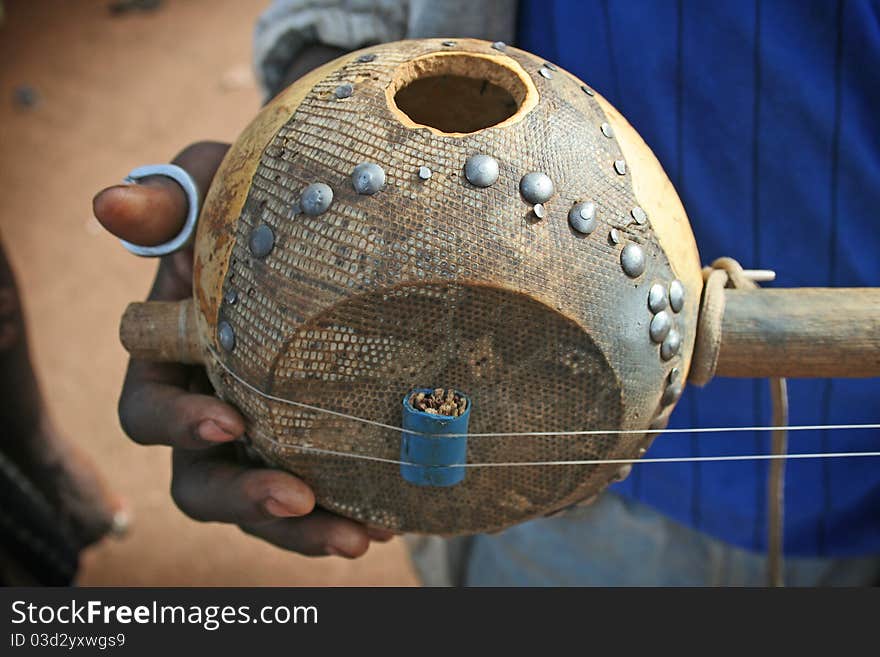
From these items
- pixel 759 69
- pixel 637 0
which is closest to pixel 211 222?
pixel 637 0

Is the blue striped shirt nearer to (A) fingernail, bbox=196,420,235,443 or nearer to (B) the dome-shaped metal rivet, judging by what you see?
(B) the dome-shaped metal rivet

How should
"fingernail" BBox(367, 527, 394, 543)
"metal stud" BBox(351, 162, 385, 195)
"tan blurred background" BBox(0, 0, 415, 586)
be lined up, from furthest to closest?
"tan blurred background" BBox(0, 0, 415, 586)
"fingernail" BBox(367, 527, 394, 543)
"metal stud" BBox(351, 162, 385, 195)

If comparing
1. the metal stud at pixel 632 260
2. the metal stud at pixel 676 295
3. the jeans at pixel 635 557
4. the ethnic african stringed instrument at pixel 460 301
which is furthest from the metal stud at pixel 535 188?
the jeans at pixel 635 557

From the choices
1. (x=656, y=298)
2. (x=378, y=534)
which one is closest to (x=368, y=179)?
(x=656, y=298)

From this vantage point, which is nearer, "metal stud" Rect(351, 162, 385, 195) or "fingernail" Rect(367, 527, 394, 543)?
"metal stud" Rect(351, 162, 385, 195)

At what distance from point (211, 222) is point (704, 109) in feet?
3.16

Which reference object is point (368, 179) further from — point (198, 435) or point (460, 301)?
point (198, 435)

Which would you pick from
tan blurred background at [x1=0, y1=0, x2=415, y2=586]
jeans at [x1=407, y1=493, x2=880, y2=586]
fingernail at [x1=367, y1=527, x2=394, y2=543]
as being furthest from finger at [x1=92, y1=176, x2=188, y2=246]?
tan blurred background at [x1=0, y1=0, x2=415, y2=586]

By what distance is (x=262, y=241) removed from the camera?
116cm

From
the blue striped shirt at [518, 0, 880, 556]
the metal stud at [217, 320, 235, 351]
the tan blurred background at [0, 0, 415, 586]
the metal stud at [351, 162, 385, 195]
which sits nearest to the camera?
the metal stud at [351, 162, 385, 195]

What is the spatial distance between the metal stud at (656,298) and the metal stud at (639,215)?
0.28 feet

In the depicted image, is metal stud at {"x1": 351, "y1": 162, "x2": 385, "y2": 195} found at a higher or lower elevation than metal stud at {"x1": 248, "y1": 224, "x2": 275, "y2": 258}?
higher

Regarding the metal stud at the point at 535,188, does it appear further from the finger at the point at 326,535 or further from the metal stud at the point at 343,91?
the finger at the point at 326,535

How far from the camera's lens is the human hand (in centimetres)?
129
